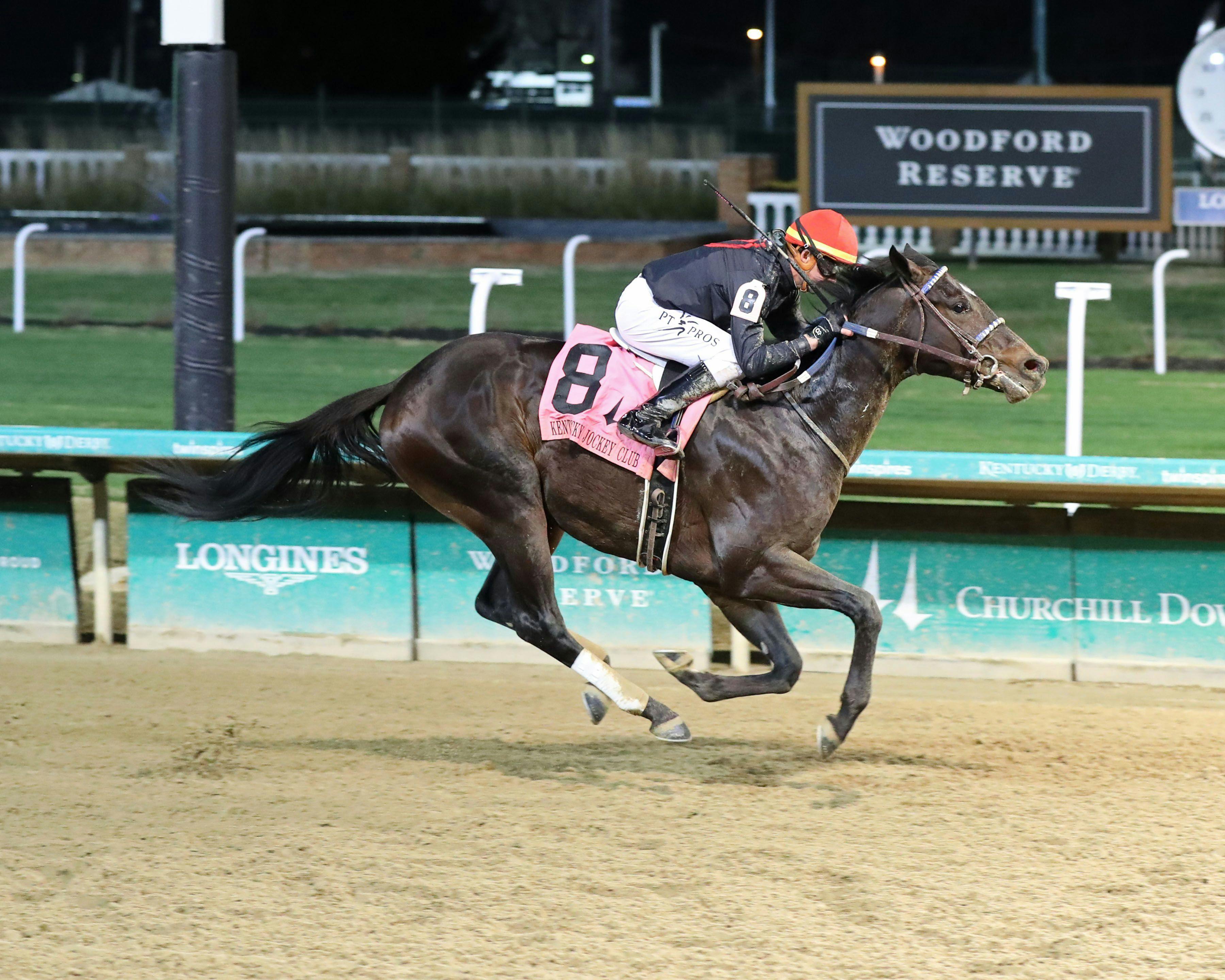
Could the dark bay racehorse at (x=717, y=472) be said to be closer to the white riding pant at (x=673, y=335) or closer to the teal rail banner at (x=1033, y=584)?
the white riding pant at (x=673, y=335)

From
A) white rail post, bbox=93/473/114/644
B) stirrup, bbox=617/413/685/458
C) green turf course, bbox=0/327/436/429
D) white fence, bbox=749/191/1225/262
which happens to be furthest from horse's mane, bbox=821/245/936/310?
white fence, bbox=749/191/1225/262

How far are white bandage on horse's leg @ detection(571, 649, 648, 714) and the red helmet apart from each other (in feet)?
4.65

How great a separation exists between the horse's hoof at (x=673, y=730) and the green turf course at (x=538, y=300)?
815 cm

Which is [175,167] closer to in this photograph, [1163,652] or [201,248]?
[201,248]

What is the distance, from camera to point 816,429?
504 cm

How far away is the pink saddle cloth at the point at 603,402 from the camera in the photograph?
5055 millimetres

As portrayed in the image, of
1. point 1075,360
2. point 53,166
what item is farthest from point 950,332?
point 53,166

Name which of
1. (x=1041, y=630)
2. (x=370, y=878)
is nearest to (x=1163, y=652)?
(x=1041, y=630)

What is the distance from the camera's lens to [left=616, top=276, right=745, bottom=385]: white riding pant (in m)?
4.98

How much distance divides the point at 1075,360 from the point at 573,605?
2.24 meters

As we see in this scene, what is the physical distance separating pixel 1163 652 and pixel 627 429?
8.16ft

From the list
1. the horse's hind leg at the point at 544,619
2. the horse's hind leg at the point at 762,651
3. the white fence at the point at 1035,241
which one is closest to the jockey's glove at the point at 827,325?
the horse's hind leg at the point at 762,651

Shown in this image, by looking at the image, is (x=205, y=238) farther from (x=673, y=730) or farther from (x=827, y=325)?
(x=673, y=730)

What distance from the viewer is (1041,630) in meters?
6.27
